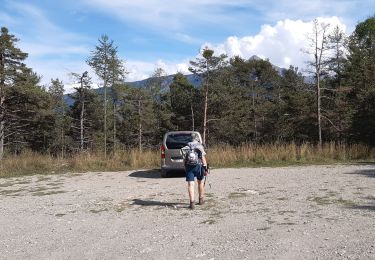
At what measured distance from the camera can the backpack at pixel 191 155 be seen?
8898 millimetres

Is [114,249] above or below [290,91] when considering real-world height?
below

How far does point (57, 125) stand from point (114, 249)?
4743 centimetres

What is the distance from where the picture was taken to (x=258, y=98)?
5244 cm

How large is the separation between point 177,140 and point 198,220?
7471 mm

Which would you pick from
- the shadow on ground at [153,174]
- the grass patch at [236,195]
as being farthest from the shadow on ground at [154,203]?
the shadow on ground at [153,174]

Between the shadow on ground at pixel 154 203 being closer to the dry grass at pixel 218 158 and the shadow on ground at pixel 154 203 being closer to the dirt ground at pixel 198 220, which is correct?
the dirt ground at pixel 198 220

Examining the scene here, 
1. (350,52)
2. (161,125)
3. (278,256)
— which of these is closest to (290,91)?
(350,52)

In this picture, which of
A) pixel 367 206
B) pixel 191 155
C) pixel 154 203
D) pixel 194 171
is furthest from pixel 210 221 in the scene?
pixel 367 206

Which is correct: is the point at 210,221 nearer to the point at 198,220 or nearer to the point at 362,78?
the point at 198,220

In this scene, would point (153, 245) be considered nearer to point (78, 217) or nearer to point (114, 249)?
point (114, 249)

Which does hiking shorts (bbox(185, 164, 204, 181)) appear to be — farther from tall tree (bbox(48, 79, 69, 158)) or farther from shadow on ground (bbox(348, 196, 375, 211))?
tall tree (bbox(48, 79, 69, 158))

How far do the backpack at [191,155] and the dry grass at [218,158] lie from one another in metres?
9.00

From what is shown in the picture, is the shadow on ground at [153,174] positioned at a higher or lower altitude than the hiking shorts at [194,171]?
lower

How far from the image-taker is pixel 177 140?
14891 millimetres
